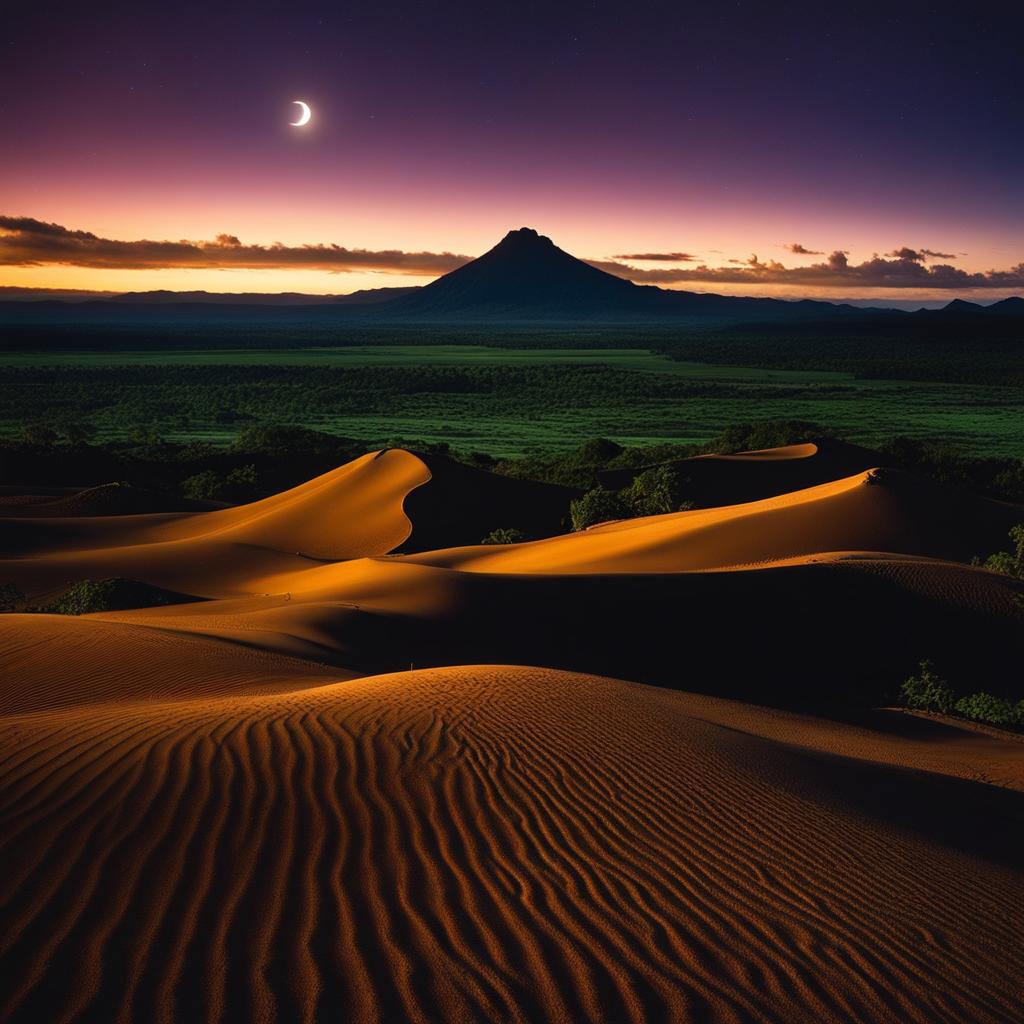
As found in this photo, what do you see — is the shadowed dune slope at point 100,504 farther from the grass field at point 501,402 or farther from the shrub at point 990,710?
the shrub at point 990,710

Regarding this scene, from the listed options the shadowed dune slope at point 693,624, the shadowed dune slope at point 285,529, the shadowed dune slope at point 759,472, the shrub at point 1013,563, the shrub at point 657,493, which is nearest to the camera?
the shadowed dune slope at point 693,624

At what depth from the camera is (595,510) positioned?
129ft

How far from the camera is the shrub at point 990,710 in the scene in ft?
51.8

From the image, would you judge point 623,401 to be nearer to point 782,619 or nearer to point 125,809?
point 782,619

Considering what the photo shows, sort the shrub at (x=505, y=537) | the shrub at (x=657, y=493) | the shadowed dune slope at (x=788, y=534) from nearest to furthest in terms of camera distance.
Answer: the shadowed dune slope at (x=788, y=534), the shrub at (x=505, y=537), the shrub at (x=657, y=493)

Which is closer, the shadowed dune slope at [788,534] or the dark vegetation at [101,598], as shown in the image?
the dark vegetation at [101,598]

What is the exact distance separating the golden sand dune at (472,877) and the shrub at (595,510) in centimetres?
2958

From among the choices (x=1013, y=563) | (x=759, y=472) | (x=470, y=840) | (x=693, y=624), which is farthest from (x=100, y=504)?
(x=470, y=840)

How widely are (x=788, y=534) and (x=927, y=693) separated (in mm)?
12289

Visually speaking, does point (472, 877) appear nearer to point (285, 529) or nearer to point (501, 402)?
point (285, 529)

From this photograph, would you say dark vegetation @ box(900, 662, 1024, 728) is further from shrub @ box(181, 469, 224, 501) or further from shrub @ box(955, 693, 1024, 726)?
shrub @ box(181, 469, 224, 501)

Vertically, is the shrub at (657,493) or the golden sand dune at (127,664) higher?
the golden sand dune at (127,664)

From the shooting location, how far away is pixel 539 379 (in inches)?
5930

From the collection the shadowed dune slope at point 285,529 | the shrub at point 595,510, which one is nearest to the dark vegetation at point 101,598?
the shadowed dune slope at point 285,529
